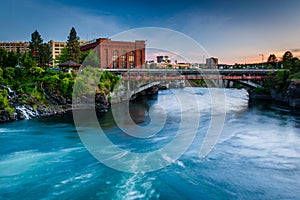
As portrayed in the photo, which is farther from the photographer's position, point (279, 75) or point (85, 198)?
point (279, 75)

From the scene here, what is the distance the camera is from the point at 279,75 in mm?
38125

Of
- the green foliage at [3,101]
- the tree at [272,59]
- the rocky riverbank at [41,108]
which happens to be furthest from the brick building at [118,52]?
the tree at [272,59]

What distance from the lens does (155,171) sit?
1098 centimetres

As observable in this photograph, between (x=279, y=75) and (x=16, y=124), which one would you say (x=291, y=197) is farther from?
(x=279, y=75)

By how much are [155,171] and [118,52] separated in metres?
44.8

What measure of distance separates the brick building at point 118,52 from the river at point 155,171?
3472cm

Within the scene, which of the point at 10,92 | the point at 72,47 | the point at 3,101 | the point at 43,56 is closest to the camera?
the point at 3,101

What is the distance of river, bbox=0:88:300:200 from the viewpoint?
30.3 ft

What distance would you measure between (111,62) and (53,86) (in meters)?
26.4

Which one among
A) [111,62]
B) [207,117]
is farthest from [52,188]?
[111,62]

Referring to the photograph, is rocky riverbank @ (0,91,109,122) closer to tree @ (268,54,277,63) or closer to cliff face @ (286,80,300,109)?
cliff face @ (286,80,300,109)

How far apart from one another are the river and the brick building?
34716 millimetres

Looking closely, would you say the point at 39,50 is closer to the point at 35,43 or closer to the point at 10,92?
the point at 35,43

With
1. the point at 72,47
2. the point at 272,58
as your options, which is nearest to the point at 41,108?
the point at 72,47
